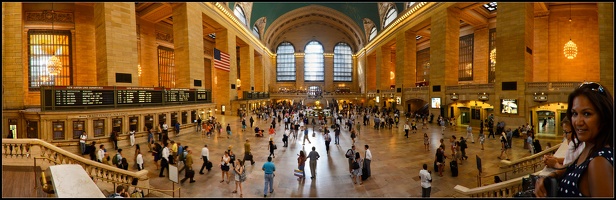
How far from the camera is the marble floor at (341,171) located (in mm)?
7215

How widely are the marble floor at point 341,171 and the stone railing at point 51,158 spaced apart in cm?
89

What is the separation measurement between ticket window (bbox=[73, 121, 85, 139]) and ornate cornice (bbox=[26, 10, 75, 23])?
38.2 feet

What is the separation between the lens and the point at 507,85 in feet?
56.3

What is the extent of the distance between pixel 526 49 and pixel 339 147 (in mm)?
14812

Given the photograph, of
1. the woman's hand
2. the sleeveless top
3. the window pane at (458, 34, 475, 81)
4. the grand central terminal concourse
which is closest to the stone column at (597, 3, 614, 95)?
the grand central terminal concourse

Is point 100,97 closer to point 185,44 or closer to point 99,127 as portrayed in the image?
point 99,127

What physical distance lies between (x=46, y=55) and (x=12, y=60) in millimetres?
5416

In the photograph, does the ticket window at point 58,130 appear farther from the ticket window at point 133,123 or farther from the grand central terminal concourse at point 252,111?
the ticket window at point 133,123

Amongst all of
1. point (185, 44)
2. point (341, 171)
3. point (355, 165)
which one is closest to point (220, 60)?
point (185, 44)

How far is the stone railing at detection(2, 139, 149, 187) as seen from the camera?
23.6 ft

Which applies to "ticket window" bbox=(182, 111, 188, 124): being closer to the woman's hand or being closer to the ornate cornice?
the ornate cornice

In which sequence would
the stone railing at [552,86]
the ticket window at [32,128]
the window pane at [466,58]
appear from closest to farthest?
the ticket window at [32,128] → the stone railing at [552,86] → the window pane at [466,58]

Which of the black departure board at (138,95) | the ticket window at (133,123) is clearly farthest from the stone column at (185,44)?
the ticket window at (133,123)

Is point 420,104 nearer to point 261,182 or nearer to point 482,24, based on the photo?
point 482,24
